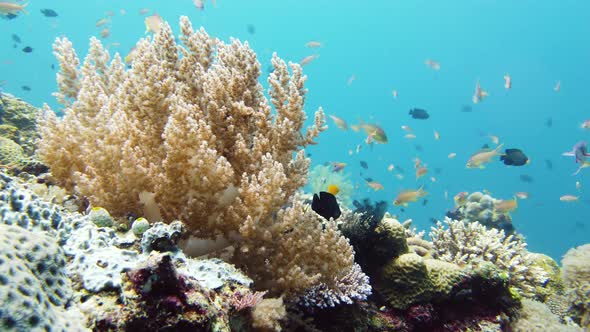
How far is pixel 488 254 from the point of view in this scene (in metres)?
5.11

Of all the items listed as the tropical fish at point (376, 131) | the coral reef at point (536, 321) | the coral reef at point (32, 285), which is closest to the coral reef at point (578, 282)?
the coral reef at point (536, 321)

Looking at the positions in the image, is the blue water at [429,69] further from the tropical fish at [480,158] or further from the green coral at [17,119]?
the green coral at [17,119]

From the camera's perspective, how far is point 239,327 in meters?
2.09

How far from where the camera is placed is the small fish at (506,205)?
9.48 meters

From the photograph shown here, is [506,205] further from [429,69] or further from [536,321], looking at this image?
[429,69]

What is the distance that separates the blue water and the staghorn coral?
255ft

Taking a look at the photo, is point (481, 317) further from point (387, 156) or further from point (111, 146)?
point (387, 156)

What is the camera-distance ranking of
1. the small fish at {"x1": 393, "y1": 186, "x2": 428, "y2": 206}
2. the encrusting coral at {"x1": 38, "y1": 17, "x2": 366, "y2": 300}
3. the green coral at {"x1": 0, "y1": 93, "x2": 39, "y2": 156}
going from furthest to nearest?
the small fish at {"x1": 393, "y1": 186, "x2": 428, "y2": 206} < the green coral at {"x1": 0, "y1": 93, "x2": 39, "y2": 156} < the encrusting coral at {"x1": 38, "y1": 17, "x2": 366, "y2": 300}

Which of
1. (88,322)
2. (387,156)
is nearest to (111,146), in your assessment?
(88,322)

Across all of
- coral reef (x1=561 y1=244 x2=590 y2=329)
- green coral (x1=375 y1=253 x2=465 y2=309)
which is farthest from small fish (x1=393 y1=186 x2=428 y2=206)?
green coral (x1=375 y1=253 x2=465 y2=309)

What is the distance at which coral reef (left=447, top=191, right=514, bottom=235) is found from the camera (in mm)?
10359

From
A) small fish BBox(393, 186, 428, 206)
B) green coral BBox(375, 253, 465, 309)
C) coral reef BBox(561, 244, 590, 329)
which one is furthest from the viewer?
small fish BBox(393, 186, 428, 206)

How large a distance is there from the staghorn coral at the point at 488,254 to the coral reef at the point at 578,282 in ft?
1.42

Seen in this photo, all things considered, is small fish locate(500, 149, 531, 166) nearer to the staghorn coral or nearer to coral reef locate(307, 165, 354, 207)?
the staghorn coral
